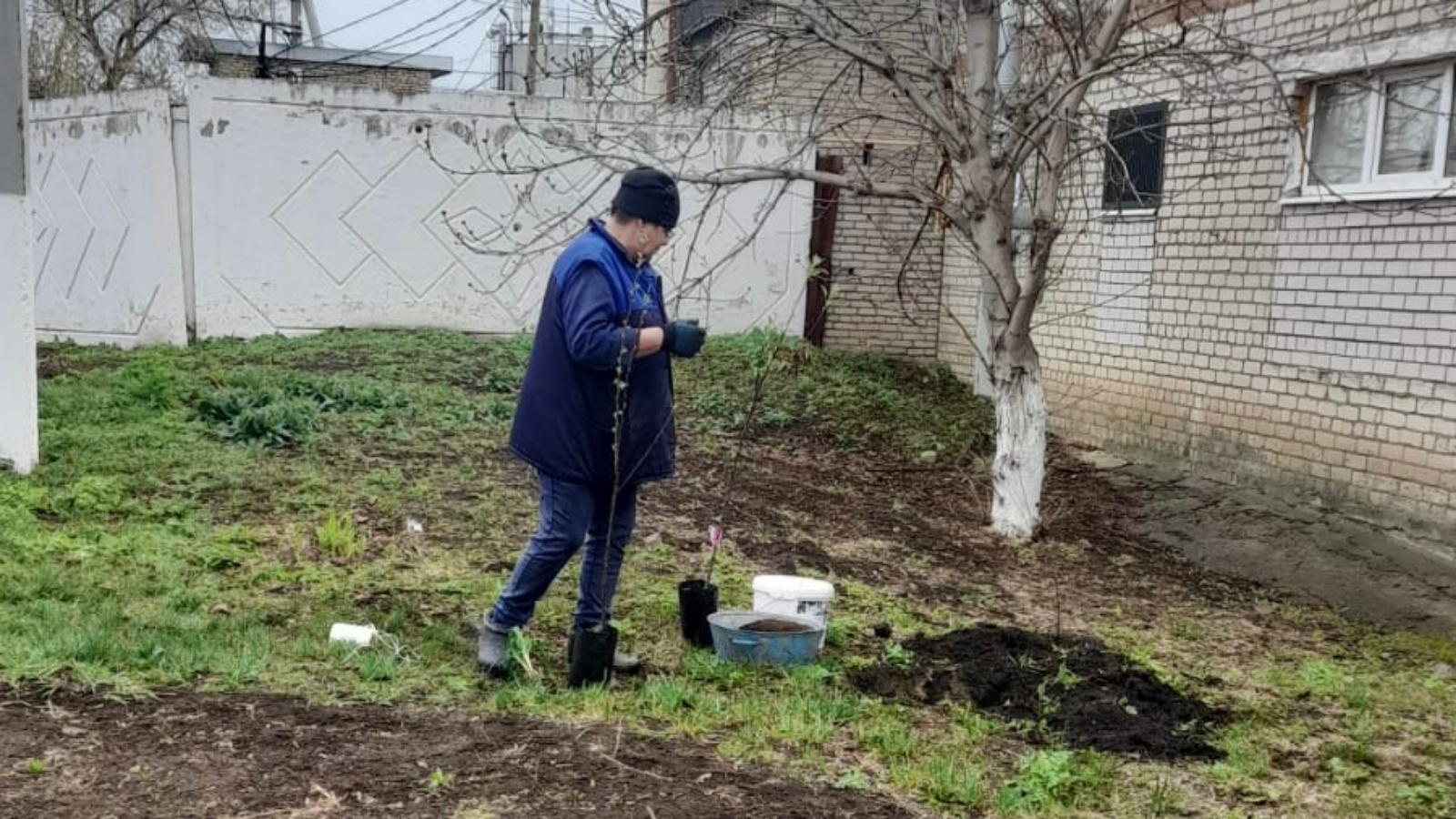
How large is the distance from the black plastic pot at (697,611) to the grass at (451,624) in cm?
11

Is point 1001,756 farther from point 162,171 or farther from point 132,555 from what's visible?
point 162,171

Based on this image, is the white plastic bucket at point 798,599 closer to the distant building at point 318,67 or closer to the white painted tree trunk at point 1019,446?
the white painted tree trunk at point 1019,446

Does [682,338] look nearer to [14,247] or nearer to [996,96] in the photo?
[996,96]

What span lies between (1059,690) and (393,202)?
901 centimetres

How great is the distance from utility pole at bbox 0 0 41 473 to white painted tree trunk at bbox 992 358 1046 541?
5443 mm

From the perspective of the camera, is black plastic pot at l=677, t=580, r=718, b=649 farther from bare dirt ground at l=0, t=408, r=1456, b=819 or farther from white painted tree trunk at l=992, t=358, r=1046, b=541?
white painted tree trunk at l=992, t=358, r=1046, b=541

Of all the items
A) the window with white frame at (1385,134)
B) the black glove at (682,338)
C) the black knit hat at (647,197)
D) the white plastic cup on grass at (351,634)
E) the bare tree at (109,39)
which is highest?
the bare tree at (109,39)

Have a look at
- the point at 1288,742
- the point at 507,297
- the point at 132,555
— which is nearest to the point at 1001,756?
the point at 1288,742

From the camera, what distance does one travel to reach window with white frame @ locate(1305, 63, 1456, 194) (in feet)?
22.0

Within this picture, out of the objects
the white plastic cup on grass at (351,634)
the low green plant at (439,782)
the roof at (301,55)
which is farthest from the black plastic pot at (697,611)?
the roof at (301,55)

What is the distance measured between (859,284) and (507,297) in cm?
366

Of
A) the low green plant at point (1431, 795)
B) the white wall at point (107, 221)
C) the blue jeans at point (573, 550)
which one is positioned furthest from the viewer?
the white wall at point (107, 221)

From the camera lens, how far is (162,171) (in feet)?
36.0

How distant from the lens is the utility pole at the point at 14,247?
643 centimetres
